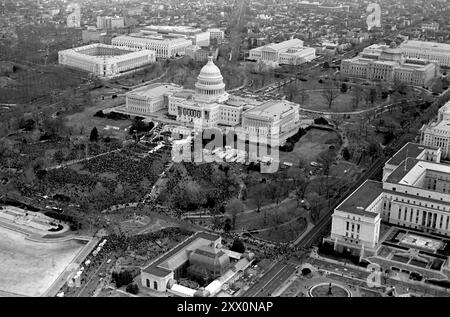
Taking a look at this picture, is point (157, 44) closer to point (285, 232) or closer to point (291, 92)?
point (291, 92)

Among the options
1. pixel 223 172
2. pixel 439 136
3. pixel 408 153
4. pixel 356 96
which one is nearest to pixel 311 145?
pixel 408 153

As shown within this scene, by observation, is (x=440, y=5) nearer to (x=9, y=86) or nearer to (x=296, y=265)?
(x=9, y=86)

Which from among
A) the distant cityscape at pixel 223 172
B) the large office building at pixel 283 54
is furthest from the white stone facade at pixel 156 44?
the large office building at pixel 283 54

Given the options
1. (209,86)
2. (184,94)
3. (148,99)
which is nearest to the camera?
(209,86)

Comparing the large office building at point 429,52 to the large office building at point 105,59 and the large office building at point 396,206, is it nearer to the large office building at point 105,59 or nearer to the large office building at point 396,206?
the large office building at point 105,59

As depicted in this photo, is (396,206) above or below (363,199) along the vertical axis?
below

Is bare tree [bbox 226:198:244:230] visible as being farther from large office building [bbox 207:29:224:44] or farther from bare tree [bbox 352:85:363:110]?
large office building [bbox 207:29:224:44]

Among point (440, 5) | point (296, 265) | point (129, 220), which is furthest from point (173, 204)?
point (440, 5)
